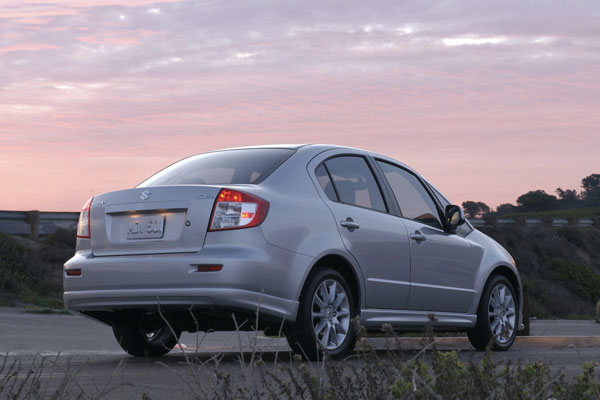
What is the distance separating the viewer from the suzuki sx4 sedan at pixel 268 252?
6.93 meters

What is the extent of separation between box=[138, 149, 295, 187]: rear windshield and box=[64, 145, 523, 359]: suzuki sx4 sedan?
1 cm

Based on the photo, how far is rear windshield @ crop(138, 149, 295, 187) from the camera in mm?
7566

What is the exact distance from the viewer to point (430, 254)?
890 centimetres

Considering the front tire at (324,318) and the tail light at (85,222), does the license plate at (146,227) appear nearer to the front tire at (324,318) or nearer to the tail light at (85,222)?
the tail light at (85,222)

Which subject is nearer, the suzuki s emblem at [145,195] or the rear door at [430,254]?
the suzuki s emblem at [145,195]

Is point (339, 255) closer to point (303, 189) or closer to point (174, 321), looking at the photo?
point (303, 189)

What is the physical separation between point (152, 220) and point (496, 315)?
13.6 feet

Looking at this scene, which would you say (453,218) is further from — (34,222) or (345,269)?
(34,222)

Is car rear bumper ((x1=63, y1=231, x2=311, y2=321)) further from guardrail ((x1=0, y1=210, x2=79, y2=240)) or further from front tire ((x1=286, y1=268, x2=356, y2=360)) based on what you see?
guardrail ((x1=0, y1=210, x2=79, y2=240))

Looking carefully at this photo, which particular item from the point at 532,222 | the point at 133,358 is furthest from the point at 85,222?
the point at 532,222

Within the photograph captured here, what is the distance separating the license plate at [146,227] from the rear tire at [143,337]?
1219mm

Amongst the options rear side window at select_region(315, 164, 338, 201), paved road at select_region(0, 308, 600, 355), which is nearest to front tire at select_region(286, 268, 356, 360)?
rear side window at select_region(315, 164, 338, 201)

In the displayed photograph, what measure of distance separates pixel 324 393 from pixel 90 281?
372 centimetres

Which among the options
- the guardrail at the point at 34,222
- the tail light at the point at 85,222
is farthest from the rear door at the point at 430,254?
the guardrail at the point at 34,222
